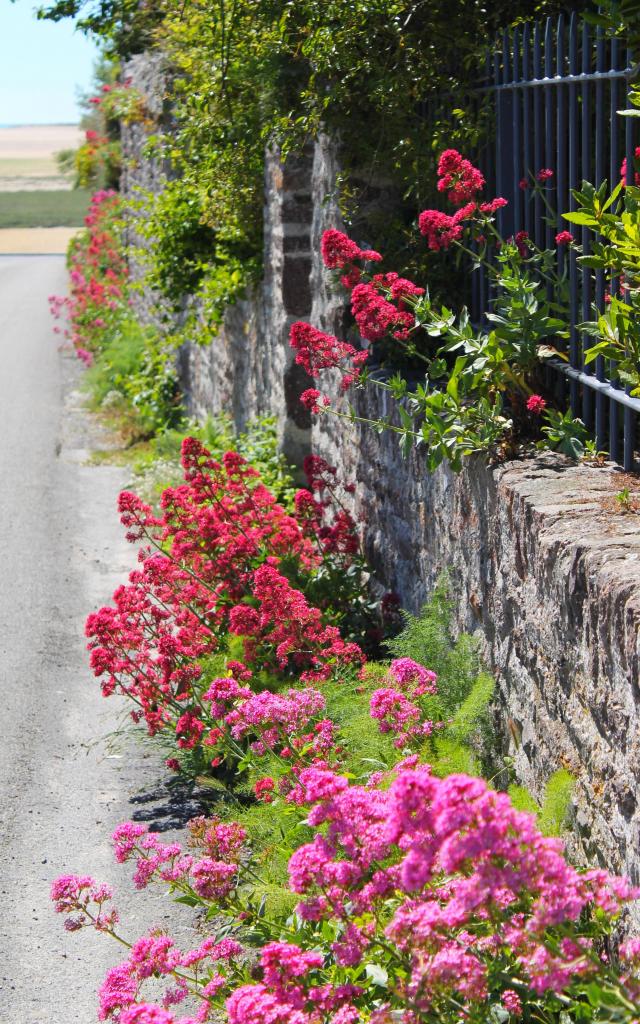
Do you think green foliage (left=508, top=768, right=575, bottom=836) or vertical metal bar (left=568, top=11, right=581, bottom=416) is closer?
green foliage (left=508, top=768, right=575, bottom=836)

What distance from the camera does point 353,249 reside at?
15.2ft

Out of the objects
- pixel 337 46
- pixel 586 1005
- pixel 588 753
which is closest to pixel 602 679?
pixel 588 753

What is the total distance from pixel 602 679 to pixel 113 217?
53.5 feet

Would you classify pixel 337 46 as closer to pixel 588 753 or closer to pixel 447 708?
pixel 447 708

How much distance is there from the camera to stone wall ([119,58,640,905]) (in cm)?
288

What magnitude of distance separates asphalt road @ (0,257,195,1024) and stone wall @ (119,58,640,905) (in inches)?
54.9

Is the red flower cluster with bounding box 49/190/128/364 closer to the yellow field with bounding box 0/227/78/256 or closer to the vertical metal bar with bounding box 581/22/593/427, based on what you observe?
the vertical metal bar with bounding box 581/22/593/427

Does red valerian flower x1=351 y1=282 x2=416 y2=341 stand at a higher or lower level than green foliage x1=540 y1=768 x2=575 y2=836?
higher

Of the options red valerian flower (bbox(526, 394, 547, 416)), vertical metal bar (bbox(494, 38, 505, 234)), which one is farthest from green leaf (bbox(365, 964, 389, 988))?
vertical metal bar (bbox(494, 38, 505, 234))

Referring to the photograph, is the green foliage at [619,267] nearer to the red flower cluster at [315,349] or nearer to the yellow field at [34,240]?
the red flower cluster at [315,349]

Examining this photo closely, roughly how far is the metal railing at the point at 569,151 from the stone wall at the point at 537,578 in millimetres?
277

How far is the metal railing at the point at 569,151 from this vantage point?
12.2 feet

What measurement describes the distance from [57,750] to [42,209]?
207 ft

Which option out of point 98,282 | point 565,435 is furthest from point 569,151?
point 98,282
